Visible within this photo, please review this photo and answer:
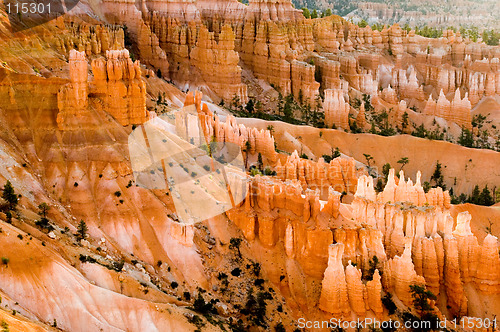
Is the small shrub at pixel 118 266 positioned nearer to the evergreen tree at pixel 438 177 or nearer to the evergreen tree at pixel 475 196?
the evergreen tree at pixel 475 196

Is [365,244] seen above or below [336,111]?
below

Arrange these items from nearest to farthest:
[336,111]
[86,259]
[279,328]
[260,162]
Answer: [86,259], [279,328], [260,162], [336,111]

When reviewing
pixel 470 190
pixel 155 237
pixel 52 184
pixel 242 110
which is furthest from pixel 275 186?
pixel 242 110

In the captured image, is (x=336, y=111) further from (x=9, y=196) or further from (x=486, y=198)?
(x=9, y=196)

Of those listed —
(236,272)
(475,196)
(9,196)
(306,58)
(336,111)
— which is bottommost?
(475,196)

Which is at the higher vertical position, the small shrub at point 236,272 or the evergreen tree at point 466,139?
the small shrub at point 236,272

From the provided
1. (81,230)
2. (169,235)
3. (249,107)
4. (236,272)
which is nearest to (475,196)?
(249,107)

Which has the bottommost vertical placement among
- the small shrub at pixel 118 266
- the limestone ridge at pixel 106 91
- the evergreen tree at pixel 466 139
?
the evergreen tree at pixel 466 139

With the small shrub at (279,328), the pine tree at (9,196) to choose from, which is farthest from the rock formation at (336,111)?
the pine tree at (9,196)

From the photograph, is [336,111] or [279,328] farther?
[336,111]

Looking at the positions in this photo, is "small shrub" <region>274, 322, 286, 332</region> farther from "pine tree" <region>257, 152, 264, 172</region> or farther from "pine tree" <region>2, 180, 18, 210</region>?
"pine tree" <region>257, 152, 264, 172</region>

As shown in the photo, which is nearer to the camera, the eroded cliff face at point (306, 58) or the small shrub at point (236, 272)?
the small shrub at point (236, 272)

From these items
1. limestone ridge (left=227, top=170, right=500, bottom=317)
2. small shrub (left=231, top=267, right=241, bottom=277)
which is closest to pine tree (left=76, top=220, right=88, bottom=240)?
small shrub (left=231, top=267, right=241, bottom=277)

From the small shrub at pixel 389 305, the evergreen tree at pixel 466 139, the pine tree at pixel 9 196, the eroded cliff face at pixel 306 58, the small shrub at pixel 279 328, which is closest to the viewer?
the pine tree at pixel 9 196
